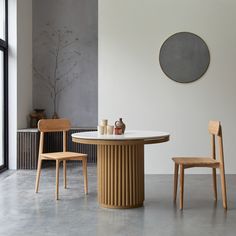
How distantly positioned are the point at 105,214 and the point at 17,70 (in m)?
3.38

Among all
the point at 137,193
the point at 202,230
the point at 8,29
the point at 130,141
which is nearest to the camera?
the point at 202,230

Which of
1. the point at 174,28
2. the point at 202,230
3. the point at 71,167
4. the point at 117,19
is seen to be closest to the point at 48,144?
the point at 71,167

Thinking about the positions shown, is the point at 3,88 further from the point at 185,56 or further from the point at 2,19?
the point at 185,56

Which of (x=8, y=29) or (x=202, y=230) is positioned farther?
(x=8, y=29)

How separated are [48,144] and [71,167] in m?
0.68

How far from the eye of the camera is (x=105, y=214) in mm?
3795

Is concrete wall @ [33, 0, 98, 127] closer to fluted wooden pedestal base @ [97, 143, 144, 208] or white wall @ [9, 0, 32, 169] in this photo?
white wall @ [9, 0, 32, 169]

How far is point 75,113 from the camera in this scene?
727 cm

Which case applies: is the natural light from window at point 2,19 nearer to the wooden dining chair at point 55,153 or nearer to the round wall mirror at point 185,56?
the wooden dining chair at point 55,153

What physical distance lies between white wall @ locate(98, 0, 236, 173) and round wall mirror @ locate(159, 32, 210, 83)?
0.28ft

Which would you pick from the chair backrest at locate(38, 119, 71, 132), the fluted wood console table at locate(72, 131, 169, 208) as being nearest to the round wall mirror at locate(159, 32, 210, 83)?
the chair backrest at locate(38, 119, 71, 132)

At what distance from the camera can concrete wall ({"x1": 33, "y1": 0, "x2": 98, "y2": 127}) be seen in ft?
23.7

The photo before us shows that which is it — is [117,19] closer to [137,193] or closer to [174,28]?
[174,28]

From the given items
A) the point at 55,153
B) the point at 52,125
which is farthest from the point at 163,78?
the point at 55,153
